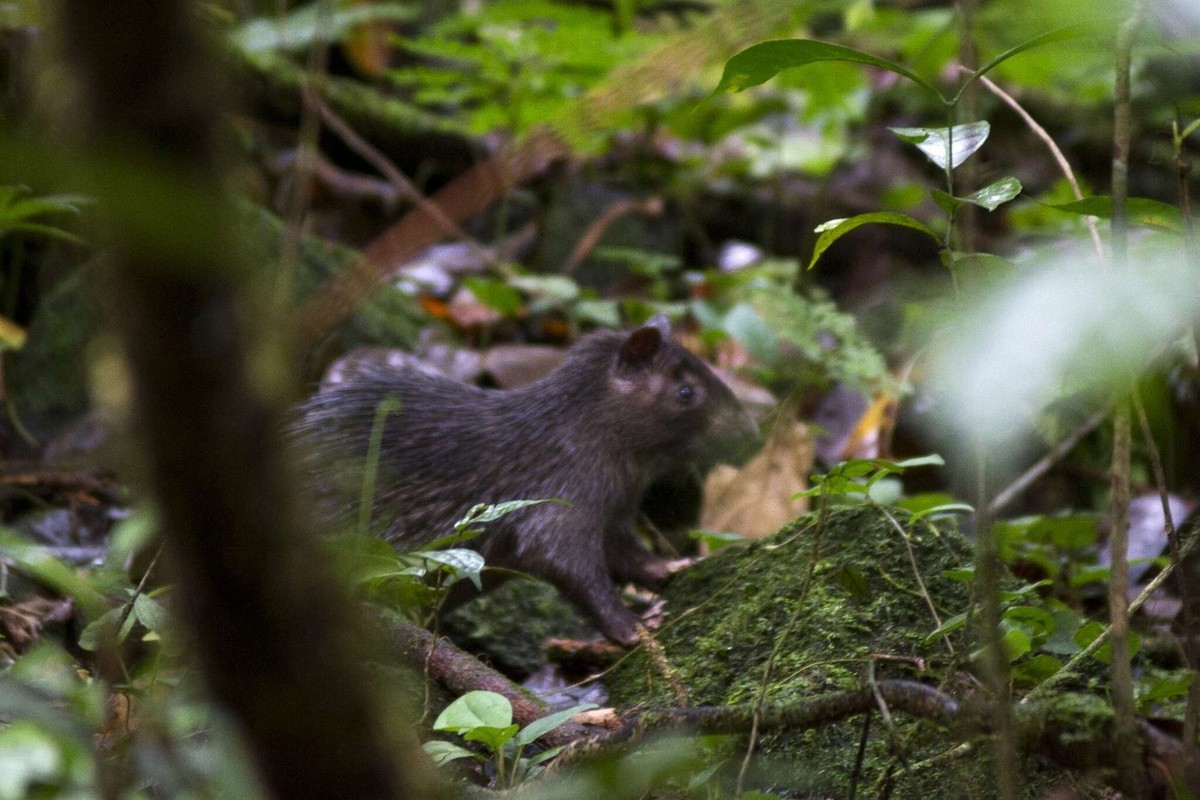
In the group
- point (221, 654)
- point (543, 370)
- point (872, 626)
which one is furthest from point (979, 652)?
point (543, 370)

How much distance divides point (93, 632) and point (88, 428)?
10.2ft

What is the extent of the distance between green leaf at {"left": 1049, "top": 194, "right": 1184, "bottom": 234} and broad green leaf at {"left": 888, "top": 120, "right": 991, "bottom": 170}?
0.67 ft

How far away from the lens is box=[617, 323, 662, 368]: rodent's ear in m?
5.37

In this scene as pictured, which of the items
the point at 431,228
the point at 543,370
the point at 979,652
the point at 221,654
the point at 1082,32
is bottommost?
the point at 543,370

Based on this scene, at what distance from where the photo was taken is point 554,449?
5125 millimetres

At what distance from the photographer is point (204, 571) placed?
41.6 inches

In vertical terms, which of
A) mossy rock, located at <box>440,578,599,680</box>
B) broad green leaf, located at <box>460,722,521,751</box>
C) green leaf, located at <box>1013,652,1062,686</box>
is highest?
green leaf, located at <box>1013,652,1062,686</box>

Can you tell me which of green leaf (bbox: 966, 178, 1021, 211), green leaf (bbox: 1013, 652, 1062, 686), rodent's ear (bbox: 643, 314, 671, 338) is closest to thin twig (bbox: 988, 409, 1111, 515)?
rodent's ear (bbox: 643, 314, 671, 338)

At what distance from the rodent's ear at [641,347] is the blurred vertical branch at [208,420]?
423 centimetres

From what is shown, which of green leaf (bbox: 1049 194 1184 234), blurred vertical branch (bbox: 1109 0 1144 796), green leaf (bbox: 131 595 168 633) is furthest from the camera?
green leaf (bbox: 131 595 168 633)

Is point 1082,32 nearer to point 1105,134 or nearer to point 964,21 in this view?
point 964,21

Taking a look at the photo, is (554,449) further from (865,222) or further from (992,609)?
(992,609)

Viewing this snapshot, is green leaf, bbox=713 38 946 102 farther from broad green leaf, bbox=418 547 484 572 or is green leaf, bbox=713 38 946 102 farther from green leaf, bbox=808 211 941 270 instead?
broad green leaf, bbox=418 547 484 572

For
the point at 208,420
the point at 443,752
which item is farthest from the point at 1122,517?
the point at 208,420
